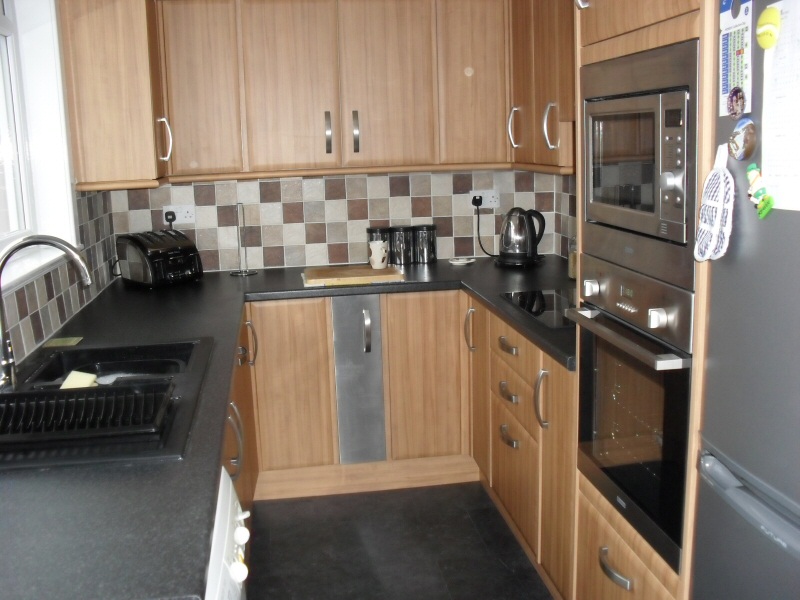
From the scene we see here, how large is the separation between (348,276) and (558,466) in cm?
133

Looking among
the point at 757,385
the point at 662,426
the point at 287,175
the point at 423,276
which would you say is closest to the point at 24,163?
the point at 287,175

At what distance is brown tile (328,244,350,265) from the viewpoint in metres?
3.72

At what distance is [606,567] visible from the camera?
1.96 metres

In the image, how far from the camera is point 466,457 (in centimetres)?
345

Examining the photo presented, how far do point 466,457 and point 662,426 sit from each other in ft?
6.14

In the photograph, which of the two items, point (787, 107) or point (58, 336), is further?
point (58, 336)

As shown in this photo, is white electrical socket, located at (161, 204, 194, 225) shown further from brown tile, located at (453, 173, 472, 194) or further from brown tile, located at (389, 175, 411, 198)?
brown tile, located at (453, 173, 472, 194)

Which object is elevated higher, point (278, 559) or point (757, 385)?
point (757, 385)

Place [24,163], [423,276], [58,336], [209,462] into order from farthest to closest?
[423,276] < [24,163] < [58,336] < [209,462]

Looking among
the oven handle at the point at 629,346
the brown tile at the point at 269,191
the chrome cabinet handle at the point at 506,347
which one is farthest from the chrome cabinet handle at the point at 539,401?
the brown tile at the point at 269,191

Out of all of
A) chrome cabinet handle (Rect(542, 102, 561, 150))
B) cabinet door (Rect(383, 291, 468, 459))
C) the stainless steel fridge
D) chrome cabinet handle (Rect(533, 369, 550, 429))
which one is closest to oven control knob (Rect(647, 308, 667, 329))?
the stainless steel fridge

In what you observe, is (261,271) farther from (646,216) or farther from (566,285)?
(646,216)

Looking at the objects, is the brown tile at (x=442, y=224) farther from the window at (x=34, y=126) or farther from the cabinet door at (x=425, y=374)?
the window at (x=34, y=126)

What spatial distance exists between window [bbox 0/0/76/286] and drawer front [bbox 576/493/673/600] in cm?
179
